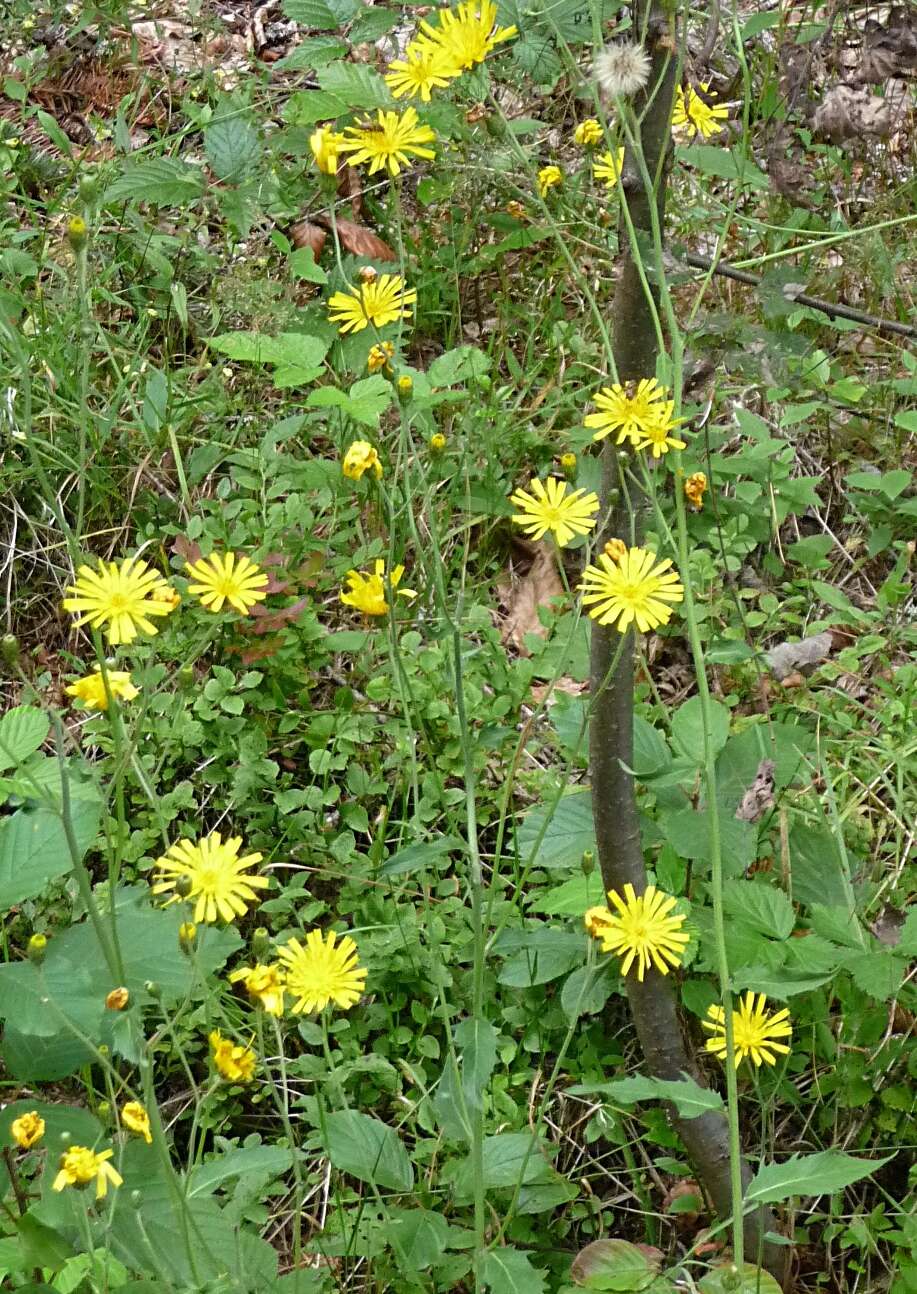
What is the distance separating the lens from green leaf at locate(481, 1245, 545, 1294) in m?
1.42

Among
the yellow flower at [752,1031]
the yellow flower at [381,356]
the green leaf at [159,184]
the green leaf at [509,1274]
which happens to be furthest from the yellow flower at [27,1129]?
the green leaf at [159,184]

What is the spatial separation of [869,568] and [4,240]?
2.09 meters

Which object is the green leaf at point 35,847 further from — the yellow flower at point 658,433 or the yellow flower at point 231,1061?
the yellow flower at point 658,433

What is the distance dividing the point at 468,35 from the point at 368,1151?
1318 millimetres

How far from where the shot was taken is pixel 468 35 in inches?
58.6

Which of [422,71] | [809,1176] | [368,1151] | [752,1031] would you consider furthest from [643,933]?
[422,71]

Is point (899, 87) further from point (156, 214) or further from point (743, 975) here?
point (743, 975)

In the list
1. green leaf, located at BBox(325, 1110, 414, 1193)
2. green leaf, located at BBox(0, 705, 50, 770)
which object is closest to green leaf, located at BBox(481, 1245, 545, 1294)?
green leaf, located at BBox(325, 1110, 414, 1193)

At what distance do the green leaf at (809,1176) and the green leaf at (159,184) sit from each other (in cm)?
222

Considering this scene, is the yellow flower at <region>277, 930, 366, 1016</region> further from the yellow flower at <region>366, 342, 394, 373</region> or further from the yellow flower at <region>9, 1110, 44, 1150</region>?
the yellow flower at <region>366, 342, 394, 373</region>

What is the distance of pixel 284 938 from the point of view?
6.44 ft

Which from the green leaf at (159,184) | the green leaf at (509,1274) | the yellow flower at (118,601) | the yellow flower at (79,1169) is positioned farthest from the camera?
the green leaf at (159,184)

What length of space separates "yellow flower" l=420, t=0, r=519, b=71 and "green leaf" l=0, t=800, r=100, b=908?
99 cm

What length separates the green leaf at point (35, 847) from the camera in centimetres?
153
